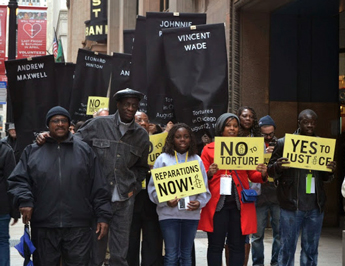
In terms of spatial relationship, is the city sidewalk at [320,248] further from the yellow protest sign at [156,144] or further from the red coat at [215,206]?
the red coat at [215,206]

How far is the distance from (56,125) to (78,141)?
278 mm

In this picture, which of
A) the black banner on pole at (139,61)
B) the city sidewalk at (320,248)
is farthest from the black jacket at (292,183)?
the black banner on pole at (139,61)

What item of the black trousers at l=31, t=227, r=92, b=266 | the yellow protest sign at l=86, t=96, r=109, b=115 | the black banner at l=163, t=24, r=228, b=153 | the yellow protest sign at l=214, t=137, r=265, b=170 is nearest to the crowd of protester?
the black trousers at l=31, t=227, r=92, b=266

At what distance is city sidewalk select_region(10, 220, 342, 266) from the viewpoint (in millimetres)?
9945

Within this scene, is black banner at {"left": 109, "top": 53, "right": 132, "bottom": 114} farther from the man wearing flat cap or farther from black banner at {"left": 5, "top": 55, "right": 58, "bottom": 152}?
the man wearing flat cap

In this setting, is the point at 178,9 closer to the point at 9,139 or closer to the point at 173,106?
the point at 9,139

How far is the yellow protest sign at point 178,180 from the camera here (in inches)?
279

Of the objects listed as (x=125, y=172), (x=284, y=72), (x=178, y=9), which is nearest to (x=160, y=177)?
(x=125, y=172)

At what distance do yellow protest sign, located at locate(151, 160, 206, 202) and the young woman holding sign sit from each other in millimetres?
89

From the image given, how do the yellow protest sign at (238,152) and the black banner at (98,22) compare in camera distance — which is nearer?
the yellow protest sign at (238,152)

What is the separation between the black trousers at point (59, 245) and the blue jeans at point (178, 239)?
112cm

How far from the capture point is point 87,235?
6355 millimetres

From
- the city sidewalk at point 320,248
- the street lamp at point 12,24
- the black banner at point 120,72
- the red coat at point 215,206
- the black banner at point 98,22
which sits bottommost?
the city sidewalk at point 320,248

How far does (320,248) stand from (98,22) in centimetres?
2479
